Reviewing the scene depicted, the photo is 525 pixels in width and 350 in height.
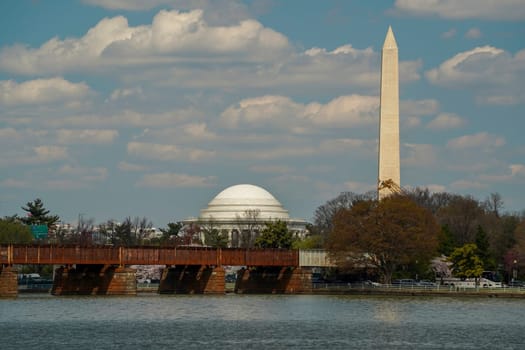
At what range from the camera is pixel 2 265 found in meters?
103

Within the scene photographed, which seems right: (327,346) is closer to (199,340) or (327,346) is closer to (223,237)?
(199,340)

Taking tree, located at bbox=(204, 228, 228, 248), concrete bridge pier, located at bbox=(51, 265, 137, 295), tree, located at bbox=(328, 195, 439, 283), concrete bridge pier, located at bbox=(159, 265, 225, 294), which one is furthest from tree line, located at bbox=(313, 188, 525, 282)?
tree, located at bbox=(204, 228, 228, 248)

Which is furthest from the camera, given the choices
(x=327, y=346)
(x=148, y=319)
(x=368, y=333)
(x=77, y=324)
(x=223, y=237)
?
(x=223, y=237)

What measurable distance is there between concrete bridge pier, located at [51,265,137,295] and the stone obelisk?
1280 inches

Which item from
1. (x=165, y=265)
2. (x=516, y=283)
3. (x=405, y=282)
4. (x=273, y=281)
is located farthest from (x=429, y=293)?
(x=165, y=265)

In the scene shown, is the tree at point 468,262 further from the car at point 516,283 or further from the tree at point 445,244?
the tree at point 445,244

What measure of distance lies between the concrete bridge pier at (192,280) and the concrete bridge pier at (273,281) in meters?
4.29

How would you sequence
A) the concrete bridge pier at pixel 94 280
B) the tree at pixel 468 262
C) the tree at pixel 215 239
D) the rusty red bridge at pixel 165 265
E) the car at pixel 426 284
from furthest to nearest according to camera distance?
1. the tree at pixel 215 239
2. the tree at pixel 468 262
3. the car at pixel 426 284
4. the concrete bridge pier at pixel 94 280
5. the rusty red bridge at pixel 165 265

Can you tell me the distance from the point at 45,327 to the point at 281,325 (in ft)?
41.2

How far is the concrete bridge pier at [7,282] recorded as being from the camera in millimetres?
102750

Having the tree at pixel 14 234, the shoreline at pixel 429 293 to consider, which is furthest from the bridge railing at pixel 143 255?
the tree at pixel 14 234

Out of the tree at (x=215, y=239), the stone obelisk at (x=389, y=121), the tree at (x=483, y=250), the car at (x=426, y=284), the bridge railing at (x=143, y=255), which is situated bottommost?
the car at (x=426, y=284)

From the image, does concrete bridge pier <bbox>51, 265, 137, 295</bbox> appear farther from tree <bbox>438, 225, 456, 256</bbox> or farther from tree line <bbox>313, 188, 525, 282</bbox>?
tree <bbox>438, 225, 456, 256</bbox>

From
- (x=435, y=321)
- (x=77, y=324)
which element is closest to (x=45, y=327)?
(x=77, y=324)
